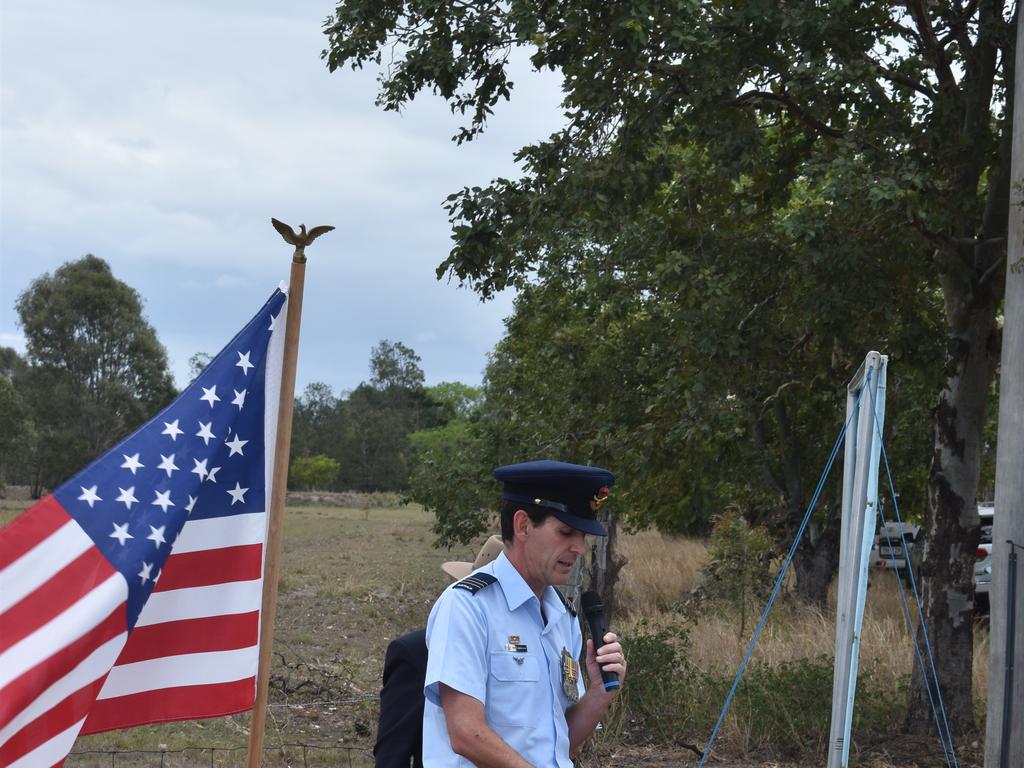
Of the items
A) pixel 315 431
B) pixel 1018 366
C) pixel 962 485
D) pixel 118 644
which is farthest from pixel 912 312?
pixel 315 431

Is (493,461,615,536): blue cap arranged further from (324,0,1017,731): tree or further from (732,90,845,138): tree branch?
(732,90,845,138): tree branch

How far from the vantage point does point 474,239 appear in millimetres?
10469

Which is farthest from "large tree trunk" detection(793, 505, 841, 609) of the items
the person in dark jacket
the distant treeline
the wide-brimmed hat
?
the distant treeline

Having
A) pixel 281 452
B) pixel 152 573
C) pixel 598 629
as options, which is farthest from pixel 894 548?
pixel 598 629

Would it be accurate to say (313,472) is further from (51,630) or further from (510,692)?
(510,692)

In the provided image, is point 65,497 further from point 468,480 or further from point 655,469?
point 468,480

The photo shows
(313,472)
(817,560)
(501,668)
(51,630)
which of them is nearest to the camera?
(501,668)

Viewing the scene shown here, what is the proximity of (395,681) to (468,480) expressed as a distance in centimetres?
1321

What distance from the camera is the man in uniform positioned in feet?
10.1

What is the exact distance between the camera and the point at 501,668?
317 cm

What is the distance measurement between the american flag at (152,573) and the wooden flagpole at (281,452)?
37 mm

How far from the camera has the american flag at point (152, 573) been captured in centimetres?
443

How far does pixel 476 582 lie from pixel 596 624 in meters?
0.33

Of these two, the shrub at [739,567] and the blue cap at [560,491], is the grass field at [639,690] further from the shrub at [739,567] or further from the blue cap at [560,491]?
the blue cap at [560,491]
